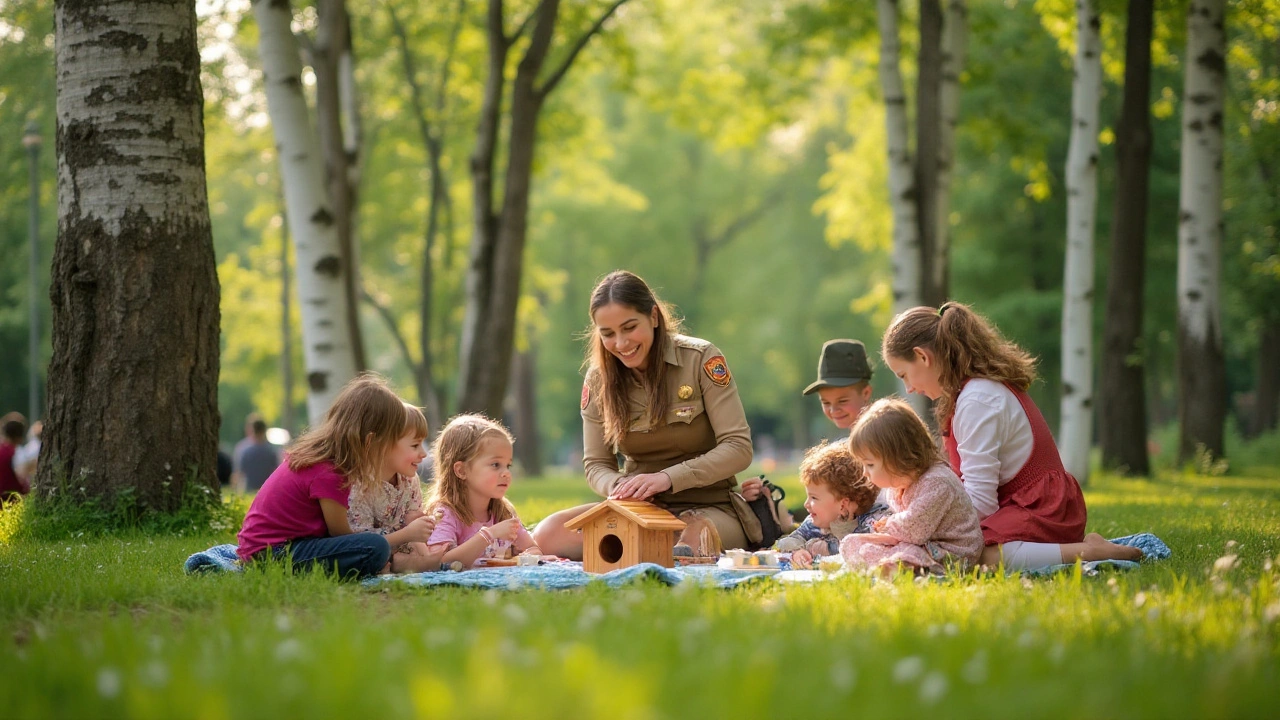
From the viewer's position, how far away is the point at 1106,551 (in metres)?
5.86

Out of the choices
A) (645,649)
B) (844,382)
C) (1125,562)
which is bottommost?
(1125,562)

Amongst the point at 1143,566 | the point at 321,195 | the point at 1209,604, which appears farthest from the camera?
the point at 321,195

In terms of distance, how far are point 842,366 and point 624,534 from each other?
2.56 meters

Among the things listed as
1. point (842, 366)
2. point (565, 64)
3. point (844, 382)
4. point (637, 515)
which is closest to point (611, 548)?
point (637, 515)

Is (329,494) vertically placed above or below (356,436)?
below

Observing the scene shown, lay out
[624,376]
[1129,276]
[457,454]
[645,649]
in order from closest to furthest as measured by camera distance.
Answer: [645,649], [457,454], [624,376], [1129,276]

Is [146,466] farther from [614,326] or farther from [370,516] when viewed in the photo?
[614,326]

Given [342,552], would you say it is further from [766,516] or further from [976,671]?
[976,671]

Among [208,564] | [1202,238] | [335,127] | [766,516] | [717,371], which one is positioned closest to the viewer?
[208,564]

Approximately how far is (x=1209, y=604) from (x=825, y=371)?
3.93 metres

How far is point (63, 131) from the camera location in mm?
7781

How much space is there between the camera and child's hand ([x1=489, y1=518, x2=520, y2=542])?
6.30 meters

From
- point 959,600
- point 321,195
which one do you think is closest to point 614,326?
point 959,600

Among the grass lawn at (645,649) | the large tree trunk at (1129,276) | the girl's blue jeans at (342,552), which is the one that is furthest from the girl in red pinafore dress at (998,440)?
the large tree trunk at (1129,276)
